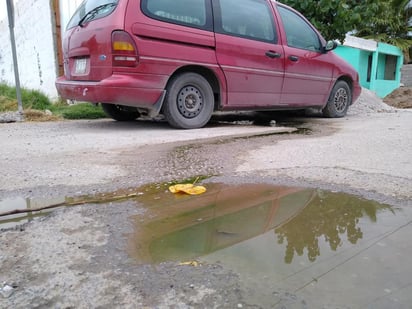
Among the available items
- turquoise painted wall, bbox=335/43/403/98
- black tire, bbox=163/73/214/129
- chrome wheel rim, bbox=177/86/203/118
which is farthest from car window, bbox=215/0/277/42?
turquoise painted wall, bbox=335/43/403/98

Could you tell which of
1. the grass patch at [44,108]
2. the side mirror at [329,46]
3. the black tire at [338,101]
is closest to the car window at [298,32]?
the side mirror at [329,46]

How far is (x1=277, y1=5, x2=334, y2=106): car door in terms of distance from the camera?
5.99 m

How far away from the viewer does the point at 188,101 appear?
16.7ft

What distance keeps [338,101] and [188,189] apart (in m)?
5.39

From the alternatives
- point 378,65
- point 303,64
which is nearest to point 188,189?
point 303,64

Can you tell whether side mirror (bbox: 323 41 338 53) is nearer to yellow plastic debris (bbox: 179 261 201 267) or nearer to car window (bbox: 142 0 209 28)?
car window (bbox: 142 0 209 28)

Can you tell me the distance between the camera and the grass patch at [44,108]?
6398mm

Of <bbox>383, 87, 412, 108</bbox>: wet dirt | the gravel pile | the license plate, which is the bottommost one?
<bbox>383, 87, 412, 108</bbox>: wet dirt

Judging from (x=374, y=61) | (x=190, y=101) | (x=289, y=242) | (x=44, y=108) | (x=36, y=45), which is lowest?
(x=289, y=242)

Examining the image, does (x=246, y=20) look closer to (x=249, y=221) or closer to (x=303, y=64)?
(x=303, y=64)

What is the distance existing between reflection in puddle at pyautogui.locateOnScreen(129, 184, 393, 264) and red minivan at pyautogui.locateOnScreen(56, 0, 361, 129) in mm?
2419

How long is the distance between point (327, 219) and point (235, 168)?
110cm

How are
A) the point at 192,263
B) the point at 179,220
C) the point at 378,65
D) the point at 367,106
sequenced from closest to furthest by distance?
the point at 192,263 < the point at 179,220 < the point at 367,106 < the point at 378,65

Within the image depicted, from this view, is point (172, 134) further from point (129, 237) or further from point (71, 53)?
point (129, 237)
